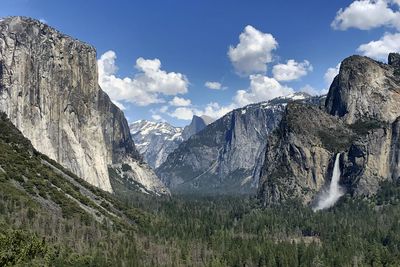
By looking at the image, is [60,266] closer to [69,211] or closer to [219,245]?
[69,211]

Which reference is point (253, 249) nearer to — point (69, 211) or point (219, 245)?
point (219, 245)

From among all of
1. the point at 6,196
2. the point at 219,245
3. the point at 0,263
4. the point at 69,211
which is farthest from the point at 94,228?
the point at 0,263

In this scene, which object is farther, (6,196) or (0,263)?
(6,196)

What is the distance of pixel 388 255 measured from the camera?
185m

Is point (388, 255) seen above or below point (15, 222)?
below

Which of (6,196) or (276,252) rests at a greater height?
(6,196)

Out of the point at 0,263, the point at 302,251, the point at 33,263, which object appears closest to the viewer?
the point at 0,263

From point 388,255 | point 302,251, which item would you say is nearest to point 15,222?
point 302,251

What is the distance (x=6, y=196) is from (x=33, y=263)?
6349 cm

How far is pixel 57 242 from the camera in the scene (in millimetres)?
143000

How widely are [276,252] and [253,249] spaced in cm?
796

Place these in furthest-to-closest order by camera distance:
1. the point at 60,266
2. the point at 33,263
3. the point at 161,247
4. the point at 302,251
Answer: the point at 302,251, the point at 161,247, the point at 60,266, the point at 33,263

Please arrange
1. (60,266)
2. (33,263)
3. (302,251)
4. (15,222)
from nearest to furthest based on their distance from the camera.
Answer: (33,263) → (60,266) → (15,222) → (302,251)

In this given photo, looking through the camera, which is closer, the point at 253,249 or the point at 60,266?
the point at 60,266
